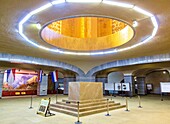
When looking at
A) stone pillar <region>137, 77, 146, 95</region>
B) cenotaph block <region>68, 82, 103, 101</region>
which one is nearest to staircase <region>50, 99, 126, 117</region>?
cenotaph block <region>68, 82, 103, 101</region>

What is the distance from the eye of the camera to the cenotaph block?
31.1ft

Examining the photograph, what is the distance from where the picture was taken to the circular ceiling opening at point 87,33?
11627mm

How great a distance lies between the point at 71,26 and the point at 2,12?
9983 mm

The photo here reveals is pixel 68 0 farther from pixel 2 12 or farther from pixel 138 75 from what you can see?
pixel 138 75

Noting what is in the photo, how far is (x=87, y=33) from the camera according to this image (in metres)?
16.0

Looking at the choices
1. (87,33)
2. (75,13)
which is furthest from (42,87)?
(75,13)

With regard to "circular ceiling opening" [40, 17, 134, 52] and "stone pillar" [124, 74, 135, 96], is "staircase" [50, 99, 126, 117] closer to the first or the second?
"circular ceiling opening" [40, 17, 134, 52]

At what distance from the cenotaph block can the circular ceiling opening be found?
373 centimetres

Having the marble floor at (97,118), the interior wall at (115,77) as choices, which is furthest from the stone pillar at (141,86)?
the marble floor at (97,118)

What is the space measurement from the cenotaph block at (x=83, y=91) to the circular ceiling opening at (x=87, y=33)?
3727 millimetres

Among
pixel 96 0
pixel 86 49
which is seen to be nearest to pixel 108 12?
pixel 96 0

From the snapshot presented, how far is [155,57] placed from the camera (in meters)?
13.9

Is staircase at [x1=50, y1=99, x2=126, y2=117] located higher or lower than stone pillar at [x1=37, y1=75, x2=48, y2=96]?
lower

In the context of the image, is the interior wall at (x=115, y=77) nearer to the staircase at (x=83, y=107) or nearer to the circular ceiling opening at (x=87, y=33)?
the circular ceiling opening at (x=87, y=33)
